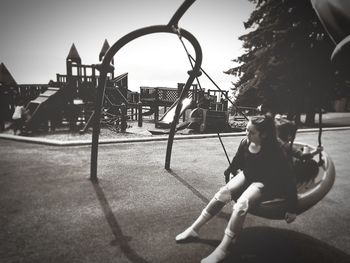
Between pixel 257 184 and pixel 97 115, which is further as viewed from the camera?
pixel 97 115

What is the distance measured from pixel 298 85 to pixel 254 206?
15847 mm

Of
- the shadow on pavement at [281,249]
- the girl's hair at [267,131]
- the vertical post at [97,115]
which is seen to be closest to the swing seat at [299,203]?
the shadow on pavement at [281,249]

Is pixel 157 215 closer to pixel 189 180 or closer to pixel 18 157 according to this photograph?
pixel 189 180

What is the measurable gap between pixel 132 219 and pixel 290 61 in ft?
51.8

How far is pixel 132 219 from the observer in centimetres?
317

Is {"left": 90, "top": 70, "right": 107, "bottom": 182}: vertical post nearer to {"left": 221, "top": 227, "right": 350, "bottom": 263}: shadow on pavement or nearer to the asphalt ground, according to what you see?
the asphalt ground

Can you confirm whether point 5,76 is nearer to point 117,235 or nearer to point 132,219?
point 132,219

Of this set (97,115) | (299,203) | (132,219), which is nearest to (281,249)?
(299,203)

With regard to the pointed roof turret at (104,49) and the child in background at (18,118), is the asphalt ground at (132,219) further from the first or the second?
the pointed roof turret at (104,49)

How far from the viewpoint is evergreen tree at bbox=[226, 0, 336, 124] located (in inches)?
610

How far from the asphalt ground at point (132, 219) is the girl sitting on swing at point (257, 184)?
22cm

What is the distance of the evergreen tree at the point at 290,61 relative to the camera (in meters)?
15.5

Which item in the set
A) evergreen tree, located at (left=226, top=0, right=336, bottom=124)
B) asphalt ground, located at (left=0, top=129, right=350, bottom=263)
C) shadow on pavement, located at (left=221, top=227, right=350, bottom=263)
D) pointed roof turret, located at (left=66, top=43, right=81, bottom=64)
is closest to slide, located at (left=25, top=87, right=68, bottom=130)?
asphalt ground, located at (left=0, top=129, right=350, bottom=263)

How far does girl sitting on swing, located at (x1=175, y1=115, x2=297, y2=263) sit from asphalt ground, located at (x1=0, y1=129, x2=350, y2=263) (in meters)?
0.22
